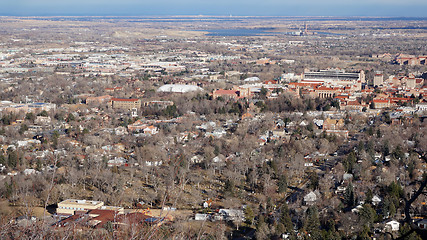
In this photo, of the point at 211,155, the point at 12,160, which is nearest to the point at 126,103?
the point at 211,155

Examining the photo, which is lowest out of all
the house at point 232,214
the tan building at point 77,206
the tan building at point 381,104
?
the tan building at point 381,104

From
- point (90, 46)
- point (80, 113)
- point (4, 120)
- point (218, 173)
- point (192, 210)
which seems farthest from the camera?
point (90, 46)

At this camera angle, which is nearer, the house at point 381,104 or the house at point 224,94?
the house at point 381,104

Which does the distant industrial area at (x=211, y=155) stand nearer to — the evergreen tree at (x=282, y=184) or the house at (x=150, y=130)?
the house at (x=150, y=130)

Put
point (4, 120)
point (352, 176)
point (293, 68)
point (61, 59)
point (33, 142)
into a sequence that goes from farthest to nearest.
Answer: point (61, 59)
point (293, 68)
point (4, 120)
point (33, 142)
point (352, 176)

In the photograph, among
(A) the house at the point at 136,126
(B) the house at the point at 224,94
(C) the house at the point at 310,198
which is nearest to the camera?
(C) the house at the point at 310,198

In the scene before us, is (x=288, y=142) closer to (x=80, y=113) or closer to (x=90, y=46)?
(x=80, y=113)

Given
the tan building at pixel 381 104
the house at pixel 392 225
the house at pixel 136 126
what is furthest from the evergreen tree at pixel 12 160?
the tan building at pixel 381 104

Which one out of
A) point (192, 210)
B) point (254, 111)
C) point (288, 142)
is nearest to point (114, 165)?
point (192, 210)

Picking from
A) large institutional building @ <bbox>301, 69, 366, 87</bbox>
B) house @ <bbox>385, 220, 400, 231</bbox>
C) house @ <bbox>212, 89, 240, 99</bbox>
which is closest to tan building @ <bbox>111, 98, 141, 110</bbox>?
house @ <bbox>212, 89, 240, 99</bbox>

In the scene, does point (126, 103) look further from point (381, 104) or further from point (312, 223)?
point (312, 223)
